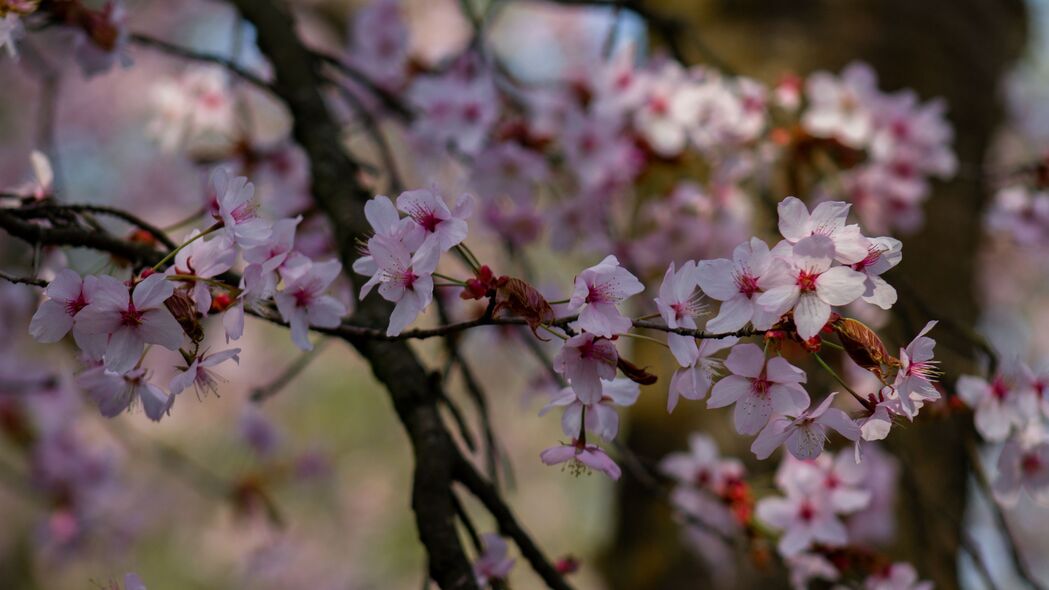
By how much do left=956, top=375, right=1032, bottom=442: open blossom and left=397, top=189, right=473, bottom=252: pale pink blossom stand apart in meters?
0.67

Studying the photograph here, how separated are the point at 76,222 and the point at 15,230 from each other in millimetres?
63

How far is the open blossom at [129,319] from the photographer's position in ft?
2.51

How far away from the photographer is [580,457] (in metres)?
0.85

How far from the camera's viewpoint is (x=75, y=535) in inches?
90.8

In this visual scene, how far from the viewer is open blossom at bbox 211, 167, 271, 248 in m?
0.80

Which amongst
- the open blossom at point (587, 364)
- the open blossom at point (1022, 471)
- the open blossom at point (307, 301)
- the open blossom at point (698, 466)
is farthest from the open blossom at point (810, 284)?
the open blossom at point (698, 466)

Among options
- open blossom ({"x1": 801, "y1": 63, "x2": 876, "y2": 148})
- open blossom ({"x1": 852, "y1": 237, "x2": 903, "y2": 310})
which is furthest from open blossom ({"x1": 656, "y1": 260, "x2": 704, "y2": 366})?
open blossom ({"x1": 801, "y1": 63, "x2": 876, "y2": 148})

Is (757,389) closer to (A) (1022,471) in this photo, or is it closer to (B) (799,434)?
(B) (799,434)

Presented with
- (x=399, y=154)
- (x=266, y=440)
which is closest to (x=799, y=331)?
(x=266, y=440)

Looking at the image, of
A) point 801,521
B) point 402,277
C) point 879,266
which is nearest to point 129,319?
point 402,277

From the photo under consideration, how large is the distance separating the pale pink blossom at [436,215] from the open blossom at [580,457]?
22 centimetres

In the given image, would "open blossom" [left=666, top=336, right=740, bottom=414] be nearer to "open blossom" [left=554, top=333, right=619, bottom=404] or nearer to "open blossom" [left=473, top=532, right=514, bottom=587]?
"open blossom" [left=554, top=333, right=619, bottom=404]

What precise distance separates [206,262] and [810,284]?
52cm

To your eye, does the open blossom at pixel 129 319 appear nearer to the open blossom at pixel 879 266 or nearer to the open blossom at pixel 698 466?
the open blossom at pixel 879 266
